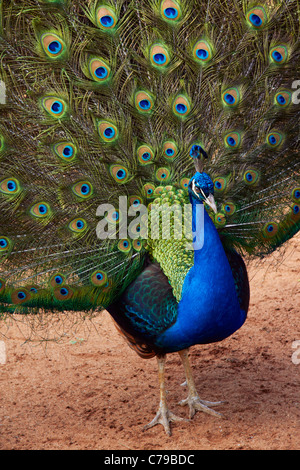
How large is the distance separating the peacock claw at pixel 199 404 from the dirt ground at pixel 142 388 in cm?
4

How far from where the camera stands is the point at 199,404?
388cm

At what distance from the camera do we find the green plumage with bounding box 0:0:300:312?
3242mm

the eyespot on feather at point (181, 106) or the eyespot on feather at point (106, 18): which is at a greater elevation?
the eyespot on feather at point (106, 18)

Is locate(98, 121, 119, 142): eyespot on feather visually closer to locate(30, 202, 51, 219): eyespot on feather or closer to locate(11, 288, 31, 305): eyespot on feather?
locate(30, 202, 51, 219): eyespot on feather

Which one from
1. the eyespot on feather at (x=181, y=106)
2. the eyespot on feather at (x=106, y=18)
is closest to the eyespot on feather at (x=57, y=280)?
the eyespot on feather at (x=181, y=106)

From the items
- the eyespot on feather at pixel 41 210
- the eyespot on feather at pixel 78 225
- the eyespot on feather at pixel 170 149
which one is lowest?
the eyespot on feather at pixel 78 225

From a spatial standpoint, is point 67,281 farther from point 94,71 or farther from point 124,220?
point 94,71

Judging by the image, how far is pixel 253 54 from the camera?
133 inches

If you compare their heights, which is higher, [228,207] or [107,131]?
[107,131]

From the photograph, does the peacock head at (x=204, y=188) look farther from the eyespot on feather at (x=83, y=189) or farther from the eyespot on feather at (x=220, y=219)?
the eyespot on feather at (x=83, y=189)

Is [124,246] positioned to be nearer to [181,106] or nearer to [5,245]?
[5,245]

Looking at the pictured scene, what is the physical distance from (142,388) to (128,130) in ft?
6.65

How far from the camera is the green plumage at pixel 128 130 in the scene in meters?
3.24

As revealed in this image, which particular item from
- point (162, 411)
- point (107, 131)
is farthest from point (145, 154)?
point (162, 411)
